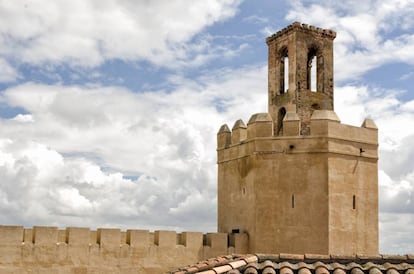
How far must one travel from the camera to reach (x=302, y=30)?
18.1m

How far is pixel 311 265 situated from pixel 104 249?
7.68 m

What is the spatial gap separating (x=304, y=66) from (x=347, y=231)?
Result: 18.3ft

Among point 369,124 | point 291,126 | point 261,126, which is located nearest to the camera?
point 291,126

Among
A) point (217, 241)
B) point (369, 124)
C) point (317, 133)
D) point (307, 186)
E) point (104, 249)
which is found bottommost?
point (104, 249)

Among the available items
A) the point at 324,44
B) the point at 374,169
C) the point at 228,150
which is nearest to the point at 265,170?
the point at 228,150

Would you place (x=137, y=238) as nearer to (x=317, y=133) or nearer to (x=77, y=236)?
(x=77, y=236)

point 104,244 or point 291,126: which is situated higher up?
point 291,126

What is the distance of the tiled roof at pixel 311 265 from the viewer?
732cm

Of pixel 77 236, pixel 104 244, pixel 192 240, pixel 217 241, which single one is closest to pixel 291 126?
pixel 217 241

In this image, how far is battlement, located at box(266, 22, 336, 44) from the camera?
18.0m

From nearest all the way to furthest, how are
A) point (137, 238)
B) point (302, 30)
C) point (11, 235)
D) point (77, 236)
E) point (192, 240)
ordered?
point (11, 235) → point (77, 236) → point (137, 238) → point (192, 240) → point (302, 30)

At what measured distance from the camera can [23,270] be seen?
13.6 meters

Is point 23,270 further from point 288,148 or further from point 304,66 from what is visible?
point 304,66

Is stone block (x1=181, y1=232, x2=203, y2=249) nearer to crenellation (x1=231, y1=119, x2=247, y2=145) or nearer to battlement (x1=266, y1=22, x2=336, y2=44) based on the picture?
crenellation (x1=231, y1=119, x2=247, y2=145)
